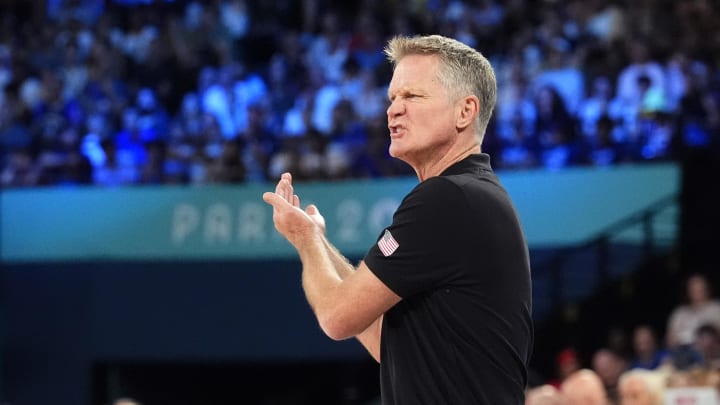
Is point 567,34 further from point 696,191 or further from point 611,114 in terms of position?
point 696,191

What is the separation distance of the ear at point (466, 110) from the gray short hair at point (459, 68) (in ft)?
0.05

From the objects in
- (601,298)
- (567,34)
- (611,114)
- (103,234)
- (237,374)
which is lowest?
(237,374)

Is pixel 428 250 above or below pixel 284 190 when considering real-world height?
below

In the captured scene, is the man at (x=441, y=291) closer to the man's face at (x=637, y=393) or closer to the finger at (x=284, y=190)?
the finger at (x=284, y=190)

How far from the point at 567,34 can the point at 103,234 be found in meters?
6.16

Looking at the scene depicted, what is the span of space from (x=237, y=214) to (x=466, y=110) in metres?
11.3

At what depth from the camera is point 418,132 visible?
10.6 ft

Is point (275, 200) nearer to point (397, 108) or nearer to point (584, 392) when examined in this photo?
point (397, 108)

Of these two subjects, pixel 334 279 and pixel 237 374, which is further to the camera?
pixel 237 374

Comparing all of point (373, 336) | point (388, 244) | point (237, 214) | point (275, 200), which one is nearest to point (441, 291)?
point (388, 244)

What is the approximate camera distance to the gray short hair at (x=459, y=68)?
322 cm

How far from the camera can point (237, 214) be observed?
1445cm

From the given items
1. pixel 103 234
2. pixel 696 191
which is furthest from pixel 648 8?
pixel 103 234

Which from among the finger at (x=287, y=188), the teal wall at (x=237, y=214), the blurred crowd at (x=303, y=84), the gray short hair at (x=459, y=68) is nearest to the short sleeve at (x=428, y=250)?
the gray short hair at (x=459, y=68)
